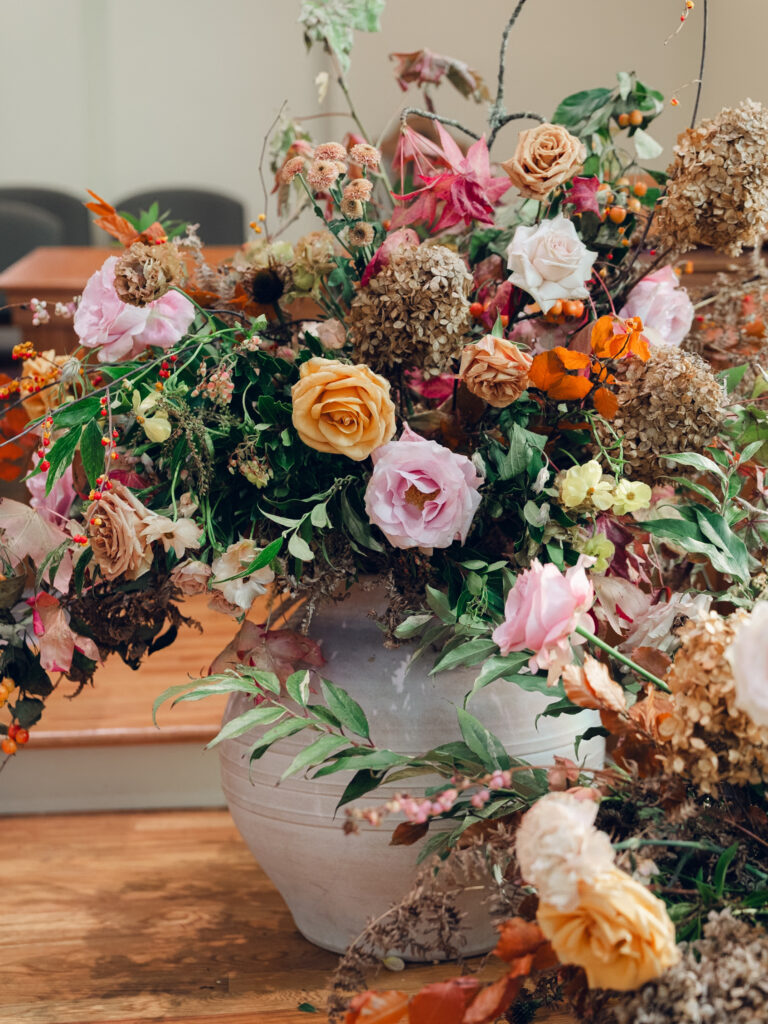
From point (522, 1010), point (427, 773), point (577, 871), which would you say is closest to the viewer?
point (577, 871)

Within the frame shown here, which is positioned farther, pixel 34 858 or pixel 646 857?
pixel 34 858

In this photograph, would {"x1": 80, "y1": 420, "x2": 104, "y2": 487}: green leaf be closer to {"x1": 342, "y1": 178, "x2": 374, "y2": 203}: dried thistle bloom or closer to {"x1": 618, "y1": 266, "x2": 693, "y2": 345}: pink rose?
{"x1": 342, "y1": 178, "x2": 374, "y2": 203}: dried thistle bloom

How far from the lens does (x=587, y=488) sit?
2.45 feet

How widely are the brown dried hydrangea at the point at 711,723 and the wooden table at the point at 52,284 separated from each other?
1122 mm

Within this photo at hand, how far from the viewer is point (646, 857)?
606mm

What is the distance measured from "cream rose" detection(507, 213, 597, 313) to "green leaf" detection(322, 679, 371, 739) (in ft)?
1.08

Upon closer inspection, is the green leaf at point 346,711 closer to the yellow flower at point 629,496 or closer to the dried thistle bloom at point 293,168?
the yellow flower at point 629,496

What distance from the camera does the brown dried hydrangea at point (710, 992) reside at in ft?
1.67

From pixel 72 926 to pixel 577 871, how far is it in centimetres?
67

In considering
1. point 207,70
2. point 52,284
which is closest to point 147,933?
point 52,284

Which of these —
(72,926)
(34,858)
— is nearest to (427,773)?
(72,926)

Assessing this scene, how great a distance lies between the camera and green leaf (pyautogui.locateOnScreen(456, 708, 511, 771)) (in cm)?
77

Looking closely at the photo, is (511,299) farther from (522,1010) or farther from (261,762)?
(522,1010)

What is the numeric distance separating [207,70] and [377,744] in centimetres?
436
